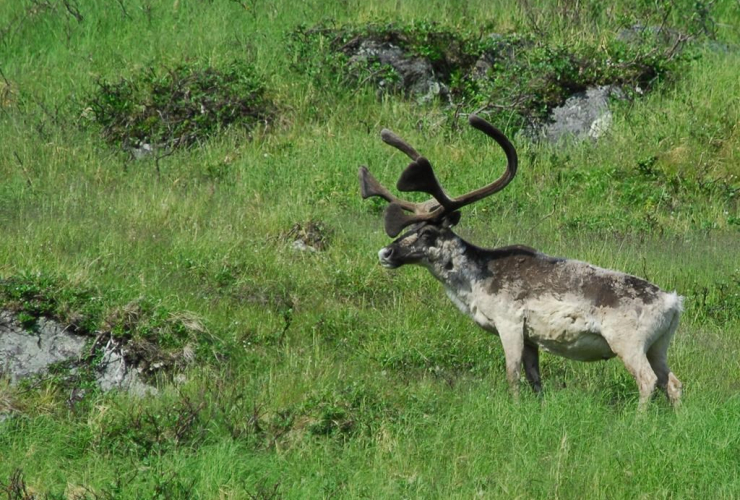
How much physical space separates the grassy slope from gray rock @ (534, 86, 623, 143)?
34 cm

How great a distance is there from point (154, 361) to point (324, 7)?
9.57 meters

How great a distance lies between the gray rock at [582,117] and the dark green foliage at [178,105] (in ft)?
11.4

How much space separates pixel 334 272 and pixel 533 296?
2.99 m

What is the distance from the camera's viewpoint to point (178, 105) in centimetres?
1559

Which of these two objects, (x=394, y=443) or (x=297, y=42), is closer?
(x=394, y=443)

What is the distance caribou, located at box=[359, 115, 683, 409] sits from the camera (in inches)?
339

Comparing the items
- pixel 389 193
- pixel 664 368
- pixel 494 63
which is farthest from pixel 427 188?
pixel 494 63

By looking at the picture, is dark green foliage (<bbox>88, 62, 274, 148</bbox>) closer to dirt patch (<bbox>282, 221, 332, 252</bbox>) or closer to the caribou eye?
dirt patch (<bbox>282, 221, 332, 252</bbox>)

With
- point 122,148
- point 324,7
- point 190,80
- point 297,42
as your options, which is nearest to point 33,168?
point 122,148

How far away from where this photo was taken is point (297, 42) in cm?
1656

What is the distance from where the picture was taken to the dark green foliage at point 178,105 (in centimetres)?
1537

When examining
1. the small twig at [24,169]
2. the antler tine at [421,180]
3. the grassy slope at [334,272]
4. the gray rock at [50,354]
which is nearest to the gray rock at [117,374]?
the gray rock at [50,354]

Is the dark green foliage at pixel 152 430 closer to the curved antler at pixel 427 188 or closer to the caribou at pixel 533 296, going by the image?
the caribou at pixel 533 296

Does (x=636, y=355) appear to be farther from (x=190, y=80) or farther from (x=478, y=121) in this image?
(x=190, y=80)
